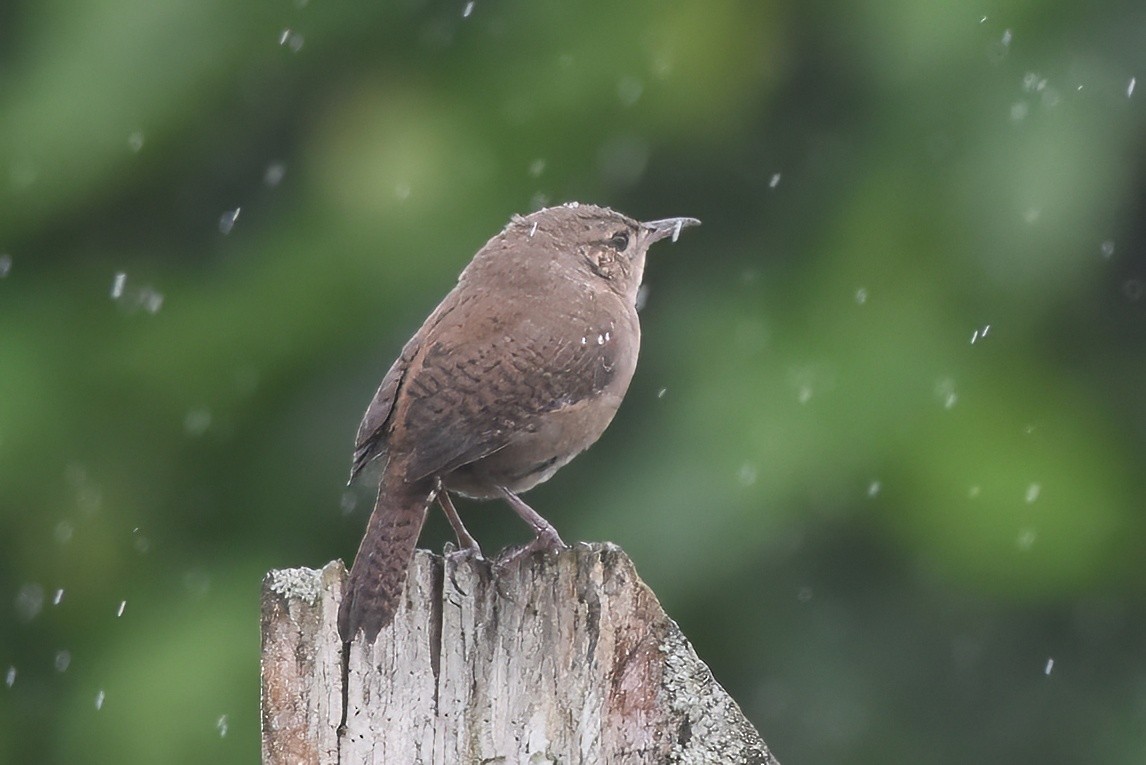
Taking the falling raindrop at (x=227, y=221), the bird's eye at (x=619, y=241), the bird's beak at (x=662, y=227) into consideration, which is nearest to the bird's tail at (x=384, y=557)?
the bird's eye at (x=619, y=241)

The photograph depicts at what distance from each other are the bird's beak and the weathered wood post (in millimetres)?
1581

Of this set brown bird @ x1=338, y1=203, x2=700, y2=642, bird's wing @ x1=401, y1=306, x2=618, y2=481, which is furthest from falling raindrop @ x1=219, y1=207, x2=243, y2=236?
bird's wing @ x1=401, y1=306, x2=618, y2=481

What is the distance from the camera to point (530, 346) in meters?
3.25

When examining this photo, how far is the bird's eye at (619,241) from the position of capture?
3959 millimetres

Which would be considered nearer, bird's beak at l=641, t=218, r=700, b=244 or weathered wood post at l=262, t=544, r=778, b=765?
weathered wood post at l=262, t=544, r=778, b=765

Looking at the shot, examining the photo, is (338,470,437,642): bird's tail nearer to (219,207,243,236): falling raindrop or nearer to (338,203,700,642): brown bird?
(338,203,700,642): brown bird

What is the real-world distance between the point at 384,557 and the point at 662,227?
162 centimetres

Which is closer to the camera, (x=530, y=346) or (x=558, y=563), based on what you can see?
(x=558, y=563)

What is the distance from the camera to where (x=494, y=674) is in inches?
96.2

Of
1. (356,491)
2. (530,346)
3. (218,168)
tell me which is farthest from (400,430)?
(218,168)

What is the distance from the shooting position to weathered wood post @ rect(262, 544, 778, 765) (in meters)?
2.28

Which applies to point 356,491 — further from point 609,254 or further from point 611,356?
point 611,356

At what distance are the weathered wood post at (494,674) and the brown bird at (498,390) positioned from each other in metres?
0.15

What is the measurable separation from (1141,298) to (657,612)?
2.70 metres
